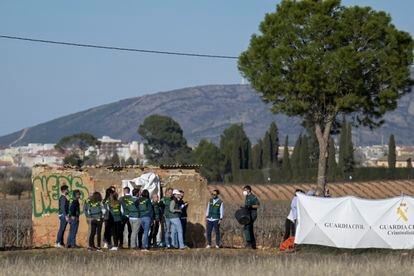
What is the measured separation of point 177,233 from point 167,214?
0.57m

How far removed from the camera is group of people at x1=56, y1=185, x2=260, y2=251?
28328 millimetres

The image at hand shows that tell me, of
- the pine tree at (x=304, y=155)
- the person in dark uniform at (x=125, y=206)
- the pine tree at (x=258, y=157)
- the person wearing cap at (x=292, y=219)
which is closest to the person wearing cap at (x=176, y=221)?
the person in dark uniform at (x=125, y=206)

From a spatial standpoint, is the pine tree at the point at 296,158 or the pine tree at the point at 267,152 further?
the pine tree at the point at 267,152

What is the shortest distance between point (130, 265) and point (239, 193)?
6076 centimetres

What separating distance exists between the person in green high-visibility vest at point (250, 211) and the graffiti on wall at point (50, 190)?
432cm

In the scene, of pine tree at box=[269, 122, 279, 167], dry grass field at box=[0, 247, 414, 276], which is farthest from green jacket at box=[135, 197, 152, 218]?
pine tree at box=[269, 122, 279, 167]

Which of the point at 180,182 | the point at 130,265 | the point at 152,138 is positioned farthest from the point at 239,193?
the point at 152,138

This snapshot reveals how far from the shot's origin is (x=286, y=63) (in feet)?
131

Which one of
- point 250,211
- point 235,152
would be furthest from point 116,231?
point 235,152

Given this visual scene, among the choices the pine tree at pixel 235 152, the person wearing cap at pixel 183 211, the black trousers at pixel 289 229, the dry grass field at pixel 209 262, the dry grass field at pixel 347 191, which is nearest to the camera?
the dry grass field at pixel 209 262

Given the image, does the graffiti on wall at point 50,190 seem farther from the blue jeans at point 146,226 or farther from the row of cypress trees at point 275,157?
the row of cypress trees at point 275,157

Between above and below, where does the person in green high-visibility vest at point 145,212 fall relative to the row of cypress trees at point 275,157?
below

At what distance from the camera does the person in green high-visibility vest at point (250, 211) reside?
29.5m

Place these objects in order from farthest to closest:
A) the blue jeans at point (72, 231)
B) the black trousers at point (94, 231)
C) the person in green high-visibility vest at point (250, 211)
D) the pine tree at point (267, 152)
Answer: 1. the pine tree at point (267, 152)
2. the person in green high-visibility vest at point (250, 211)
3. the blue jeans at point (72, 231)
4. the black trousers at point (94, 231)
